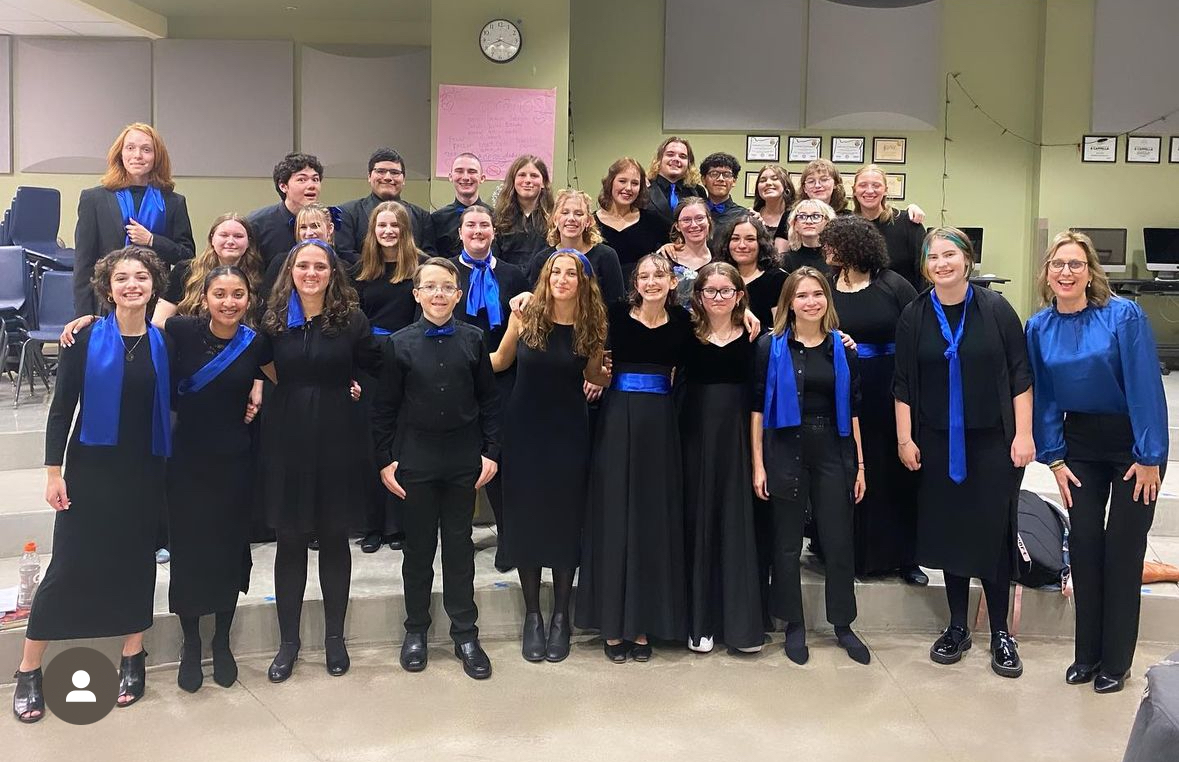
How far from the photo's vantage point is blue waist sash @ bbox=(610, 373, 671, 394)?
127 inches

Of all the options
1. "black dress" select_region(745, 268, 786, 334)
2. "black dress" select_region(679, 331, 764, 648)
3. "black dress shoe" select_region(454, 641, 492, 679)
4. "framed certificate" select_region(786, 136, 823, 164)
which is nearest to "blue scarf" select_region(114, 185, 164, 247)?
"black dress shoe" select_region(454, 641, 492, 679)

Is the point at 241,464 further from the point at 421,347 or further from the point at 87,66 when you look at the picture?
the point at 87,66

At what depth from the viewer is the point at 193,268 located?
338cm

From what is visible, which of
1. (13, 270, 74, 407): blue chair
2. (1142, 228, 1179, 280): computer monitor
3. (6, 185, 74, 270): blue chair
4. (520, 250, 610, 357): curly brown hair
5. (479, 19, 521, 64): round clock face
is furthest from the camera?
(1142, 228, 1179, 280): computer monitor

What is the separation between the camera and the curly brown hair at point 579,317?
315cm

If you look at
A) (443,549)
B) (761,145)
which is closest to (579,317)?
(443,549)

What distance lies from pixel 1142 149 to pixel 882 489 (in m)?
6.30

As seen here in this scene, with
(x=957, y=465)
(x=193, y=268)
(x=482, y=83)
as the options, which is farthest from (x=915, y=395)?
(x=482, y=83)

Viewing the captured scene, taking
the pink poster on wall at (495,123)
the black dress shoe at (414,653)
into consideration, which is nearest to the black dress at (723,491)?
the black dress shoe at (414,653)

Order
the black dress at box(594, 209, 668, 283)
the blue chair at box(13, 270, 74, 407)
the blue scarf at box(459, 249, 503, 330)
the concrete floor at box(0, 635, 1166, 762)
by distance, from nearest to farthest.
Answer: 1. the concrete floor at box(0, 635, 1166, 762)
2. the blue scarf at box(459, 249, 503, 330)
3. the black dress at box(594, 209, 668, 283)
4. the blue chair at box(13, 270, 74, 407)

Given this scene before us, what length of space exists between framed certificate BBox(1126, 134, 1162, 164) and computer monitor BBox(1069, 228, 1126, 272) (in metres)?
0.66

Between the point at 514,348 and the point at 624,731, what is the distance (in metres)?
1.29

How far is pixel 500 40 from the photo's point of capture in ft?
21.2

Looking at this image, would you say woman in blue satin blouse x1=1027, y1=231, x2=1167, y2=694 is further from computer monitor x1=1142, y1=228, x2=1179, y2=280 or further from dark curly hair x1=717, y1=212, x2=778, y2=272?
computer monitor x1=1142, y1=228, x2=1179, y2=280
